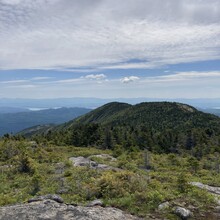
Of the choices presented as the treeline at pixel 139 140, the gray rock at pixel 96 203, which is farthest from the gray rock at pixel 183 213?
the treeline at pixel 139 140

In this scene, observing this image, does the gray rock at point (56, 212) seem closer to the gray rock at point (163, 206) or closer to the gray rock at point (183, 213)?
the gray rock at point (163, 206)

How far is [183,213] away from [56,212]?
19.6 ft

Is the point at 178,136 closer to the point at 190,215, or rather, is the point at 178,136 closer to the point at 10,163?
the point at 10,163

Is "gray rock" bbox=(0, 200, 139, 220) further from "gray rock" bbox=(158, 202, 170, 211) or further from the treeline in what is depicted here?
the treeline

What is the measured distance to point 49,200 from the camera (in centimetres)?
1530

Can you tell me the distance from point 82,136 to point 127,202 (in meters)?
64.3

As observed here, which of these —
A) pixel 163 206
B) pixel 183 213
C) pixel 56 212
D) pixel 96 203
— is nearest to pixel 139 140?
pixel 163 206

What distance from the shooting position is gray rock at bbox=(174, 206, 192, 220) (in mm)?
14439

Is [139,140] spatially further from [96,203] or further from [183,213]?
[183,213]

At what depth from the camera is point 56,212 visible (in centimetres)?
1377

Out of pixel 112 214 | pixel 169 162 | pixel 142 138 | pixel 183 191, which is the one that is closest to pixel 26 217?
pixel 112 214

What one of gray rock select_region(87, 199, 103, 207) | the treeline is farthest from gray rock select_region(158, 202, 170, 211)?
the treeline

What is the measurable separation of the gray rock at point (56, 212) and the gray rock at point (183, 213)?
2107 mm

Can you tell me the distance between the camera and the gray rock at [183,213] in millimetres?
14439
